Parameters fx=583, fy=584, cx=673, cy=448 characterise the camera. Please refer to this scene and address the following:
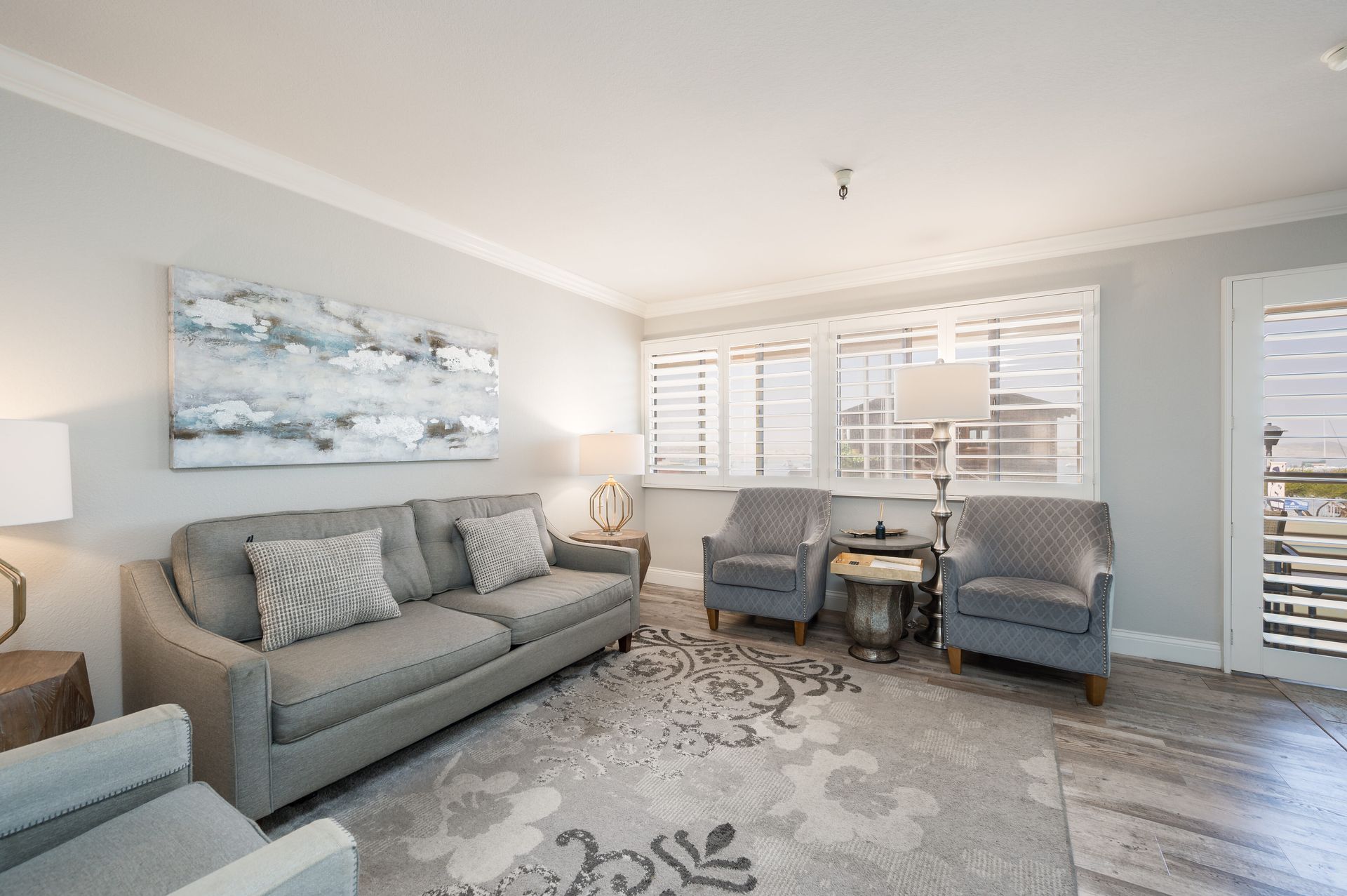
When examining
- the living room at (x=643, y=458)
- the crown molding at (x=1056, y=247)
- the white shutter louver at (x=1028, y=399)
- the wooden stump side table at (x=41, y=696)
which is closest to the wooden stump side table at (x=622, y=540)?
the living room at (x=643, y=458)

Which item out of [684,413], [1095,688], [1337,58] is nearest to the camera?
[1337,58]

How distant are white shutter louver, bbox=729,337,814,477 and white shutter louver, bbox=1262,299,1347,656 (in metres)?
2.60

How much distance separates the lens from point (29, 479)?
1727 millimetres

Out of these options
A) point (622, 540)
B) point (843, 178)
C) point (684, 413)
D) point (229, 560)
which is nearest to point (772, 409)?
point (684, 413)

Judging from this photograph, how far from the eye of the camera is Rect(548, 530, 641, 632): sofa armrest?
3594 millimetres

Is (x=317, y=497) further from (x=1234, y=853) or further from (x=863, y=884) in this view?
(x=1234, y=853)

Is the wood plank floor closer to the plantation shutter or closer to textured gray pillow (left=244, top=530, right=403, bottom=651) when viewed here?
the plantation shutter

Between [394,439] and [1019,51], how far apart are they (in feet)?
10.8

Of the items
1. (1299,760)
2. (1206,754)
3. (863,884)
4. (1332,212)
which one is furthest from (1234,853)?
(1332,212)

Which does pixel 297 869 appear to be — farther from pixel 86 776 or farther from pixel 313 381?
pixel 313 381

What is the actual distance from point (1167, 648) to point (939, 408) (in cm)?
194

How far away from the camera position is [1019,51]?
6.62ft

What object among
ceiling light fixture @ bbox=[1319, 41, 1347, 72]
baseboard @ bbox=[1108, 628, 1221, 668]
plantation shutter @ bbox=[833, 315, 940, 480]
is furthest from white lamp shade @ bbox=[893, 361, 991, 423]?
ceiling light fixture @ bbox=[1319, 41, 1347, 72]

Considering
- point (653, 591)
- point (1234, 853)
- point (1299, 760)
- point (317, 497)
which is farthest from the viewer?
point (653, 591)
